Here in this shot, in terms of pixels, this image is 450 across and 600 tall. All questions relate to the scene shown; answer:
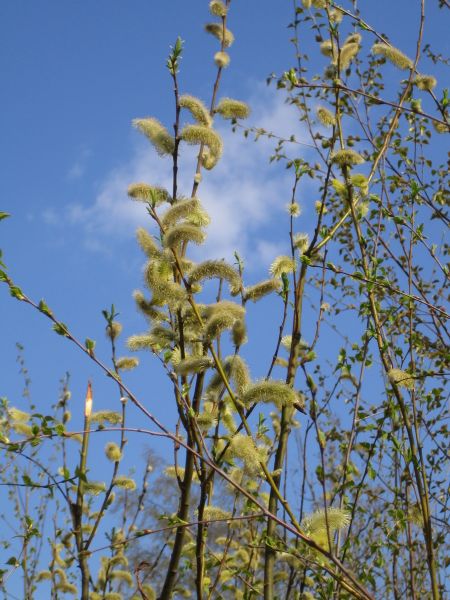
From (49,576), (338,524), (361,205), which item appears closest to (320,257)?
(361,205)

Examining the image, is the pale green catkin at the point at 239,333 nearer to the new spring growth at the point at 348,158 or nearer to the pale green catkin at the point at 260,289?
the pale green catkin at the point at 260,289

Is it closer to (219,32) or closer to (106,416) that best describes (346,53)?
(219,32)

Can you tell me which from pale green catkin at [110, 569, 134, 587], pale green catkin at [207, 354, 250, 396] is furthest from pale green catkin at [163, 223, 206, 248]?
pale green catkin at [110, 569, 134, 587]

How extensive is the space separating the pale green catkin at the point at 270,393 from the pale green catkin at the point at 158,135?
856mm

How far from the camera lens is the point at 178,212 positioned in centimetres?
209

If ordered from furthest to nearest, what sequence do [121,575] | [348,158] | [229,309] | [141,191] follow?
1. [121,575]
2. [348,158]
3. [141,191]
4. [229,309]

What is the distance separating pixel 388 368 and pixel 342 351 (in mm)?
156

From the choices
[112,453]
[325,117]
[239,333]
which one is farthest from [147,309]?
[325,117]

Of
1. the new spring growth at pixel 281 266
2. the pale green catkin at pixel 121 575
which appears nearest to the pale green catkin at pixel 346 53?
the new spring growth at pixel 281 266

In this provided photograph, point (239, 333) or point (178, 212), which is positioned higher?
point (178, 212)

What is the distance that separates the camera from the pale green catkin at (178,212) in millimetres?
2084

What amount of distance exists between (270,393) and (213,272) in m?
0.36

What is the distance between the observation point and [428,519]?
226 cm

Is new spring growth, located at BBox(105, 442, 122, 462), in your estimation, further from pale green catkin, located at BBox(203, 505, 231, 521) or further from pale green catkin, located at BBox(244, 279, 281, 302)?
pale green catkin, located at BBox(244, 279, 281, 302)
